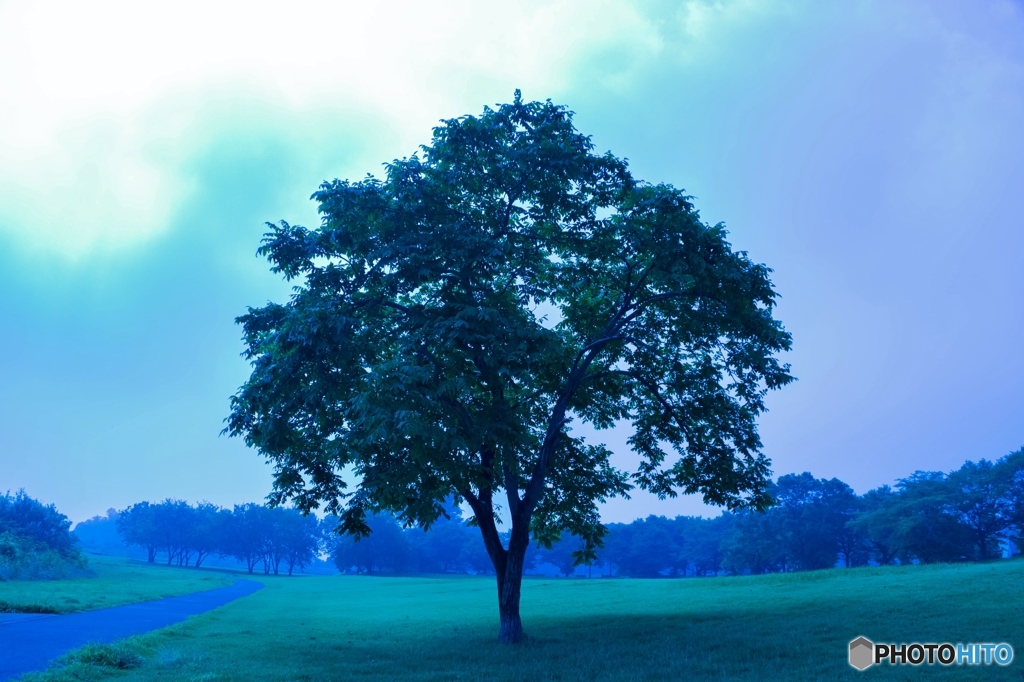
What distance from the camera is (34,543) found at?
9200cm

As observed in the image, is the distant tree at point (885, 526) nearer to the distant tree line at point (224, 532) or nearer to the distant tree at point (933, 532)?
the distant tree at point (933, 532)

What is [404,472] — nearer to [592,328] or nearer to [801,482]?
[592,328]

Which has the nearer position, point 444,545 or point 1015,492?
point 1015,492

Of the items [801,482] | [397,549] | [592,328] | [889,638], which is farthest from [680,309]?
[397,549]

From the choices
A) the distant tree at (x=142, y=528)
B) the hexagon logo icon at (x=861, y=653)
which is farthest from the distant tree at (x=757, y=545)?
the distant tree at (x=142, y=528)

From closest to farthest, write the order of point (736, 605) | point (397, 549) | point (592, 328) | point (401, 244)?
point (401, 244), point (592, 328), point (736, 605), point (397, 549)

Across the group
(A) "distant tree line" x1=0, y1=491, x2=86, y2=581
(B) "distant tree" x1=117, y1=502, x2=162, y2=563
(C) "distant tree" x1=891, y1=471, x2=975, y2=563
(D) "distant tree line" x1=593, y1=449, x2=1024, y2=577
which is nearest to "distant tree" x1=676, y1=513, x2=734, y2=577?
(D) "distant tree line" x1=593, y1=449, x2=1024, y2=577

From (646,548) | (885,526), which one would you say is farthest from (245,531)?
(885,526)

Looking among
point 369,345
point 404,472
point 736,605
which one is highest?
point 369,345

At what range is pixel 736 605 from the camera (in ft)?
109

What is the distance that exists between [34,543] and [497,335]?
9825cm

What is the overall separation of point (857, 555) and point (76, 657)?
12064 cm

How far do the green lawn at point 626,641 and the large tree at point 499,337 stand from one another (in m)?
3.73

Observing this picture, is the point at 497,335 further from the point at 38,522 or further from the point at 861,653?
the point at 38,522
